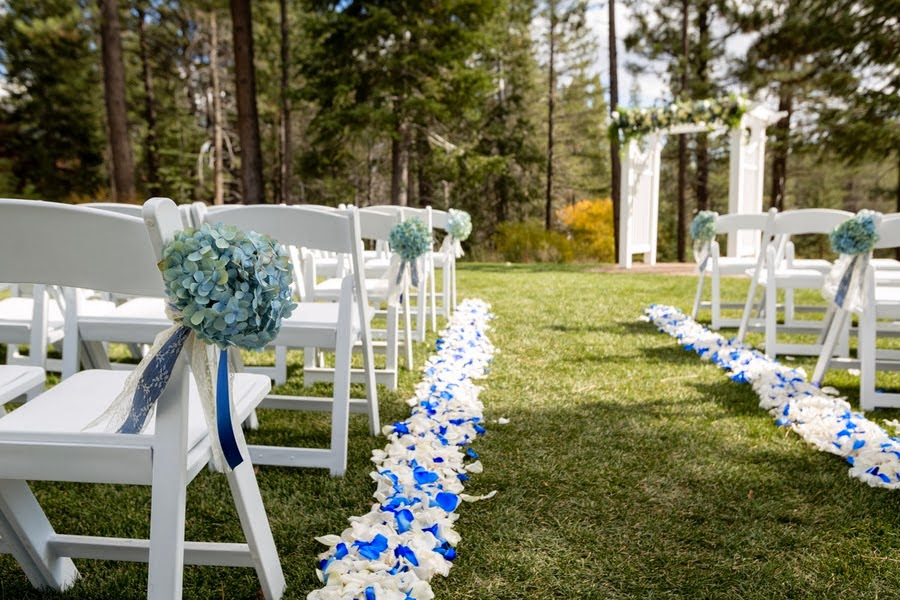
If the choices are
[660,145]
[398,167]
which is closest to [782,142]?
[660,145]

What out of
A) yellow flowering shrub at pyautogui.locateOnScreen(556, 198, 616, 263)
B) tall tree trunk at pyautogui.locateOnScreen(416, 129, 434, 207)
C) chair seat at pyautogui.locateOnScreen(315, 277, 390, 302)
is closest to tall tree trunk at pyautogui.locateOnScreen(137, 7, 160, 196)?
tall tree trunk at pyautogui.locateOnScreen(416, 129, 434, 207)

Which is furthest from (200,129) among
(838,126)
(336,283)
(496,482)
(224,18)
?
(496,482)

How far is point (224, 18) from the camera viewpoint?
19750 millimetres

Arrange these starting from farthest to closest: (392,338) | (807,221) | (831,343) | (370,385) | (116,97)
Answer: (116,97) → (807,221) → (392,338) → (831,343) → (370,385)

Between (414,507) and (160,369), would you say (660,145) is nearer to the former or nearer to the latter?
(414,507)

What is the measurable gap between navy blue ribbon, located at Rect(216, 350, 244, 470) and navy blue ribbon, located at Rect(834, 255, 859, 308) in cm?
305

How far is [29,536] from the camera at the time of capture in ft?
5.17

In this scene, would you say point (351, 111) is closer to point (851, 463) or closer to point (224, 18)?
point (224, 18)

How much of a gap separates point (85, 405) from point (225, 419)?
1.23 feet

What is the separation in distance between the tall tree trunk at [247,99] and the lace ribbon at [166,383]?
33.5ft

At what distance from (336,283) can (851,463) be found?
2.79 m

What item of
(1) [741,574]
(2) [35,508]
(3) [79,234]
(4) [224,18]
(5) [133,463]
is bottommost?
(1) [741,574]

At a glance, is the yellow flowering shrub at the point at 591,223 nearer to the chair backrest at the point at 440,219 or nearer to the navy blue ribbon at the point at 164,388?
the chair backrest at the point at 440,219

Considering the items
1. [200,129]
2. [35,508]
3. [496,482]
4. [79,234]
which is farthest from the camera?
[200,129]
